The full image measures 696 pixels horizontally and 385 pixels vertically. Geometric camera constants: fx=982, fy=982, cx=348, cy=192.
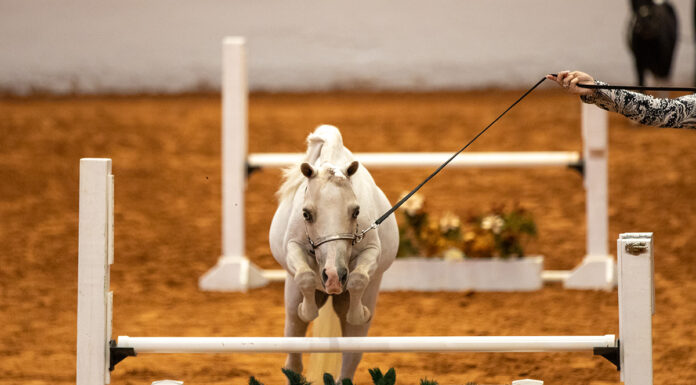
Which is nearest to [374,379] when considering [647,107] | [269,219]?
[647,107]

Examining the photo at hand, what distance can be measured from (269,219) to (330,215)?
5314 millimetres

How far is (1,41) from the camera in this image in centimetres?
1255

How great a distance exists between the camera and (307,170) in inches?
107

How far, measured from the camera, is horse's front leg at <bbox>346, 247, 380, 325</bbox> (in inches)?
107

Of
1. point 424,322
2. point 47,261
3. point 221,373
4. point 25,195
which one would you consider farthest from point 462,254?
point 25,195

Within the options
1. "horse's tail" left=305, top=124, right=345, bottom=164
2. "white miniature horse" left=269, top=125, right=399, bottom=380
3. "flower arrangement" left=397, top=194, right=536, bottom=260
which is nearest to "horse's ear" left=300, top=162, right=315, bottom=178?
"white miniature horse" left=269, top=125, right=399, bottom=380

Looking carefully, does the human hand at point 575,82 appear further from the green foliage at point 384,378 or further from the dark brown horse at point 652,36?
the dark brown horse at point 652,36

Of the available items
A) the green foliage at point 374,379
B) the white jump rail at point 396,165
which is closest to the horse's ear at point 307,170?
the green foliage at point 374,379

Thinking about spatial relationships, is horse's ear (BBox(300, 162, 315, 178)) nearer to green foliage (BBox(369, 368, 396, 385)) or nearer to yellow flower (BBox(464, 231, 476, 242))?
green foliage (BBox(369, 368, 396, 385))

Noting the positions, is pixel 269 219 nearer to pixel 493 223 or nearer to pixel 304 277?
pixel 493 223

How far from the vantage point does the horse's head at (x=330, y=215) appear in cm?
266

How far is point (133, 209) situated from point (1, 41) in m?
5.54

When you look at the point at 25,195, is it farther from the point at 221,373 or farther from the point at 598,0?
the point at 598,0

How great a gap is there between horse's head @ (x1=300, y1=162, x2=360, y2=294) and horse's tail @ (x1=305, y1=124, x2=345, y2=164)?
27cm
